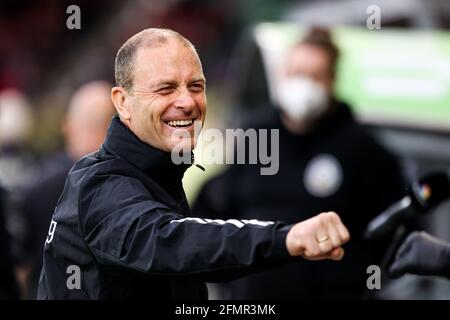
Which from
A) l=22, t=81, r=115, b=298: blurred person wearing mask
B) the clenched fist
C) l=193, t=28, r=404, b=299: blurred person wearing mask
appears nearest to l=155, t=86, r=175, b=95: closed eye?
the clenched fist

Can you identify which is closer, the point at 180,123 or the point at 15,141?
the point at 180,123

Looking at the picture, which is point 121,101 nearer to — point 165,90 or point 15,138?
point 165,90

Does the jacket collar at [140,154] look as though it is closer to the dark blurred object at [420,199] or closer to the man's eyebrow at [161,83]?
the man's eyebrow at [161,83]

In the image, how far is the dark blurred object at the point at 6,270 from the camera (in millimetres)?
5285

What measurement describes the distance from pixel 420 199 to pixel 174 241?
127 cm

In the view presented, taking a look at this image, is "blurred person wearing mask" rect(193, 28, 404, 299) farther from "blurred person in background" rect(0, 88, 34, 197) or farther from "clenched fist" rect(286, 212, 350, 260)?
"blurred person in background" rect(0, 88, 34, 197)

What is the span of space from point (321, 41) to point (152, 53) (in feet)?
10.6

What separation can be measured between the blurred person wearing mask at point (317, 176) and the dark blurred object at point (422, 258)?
2218 mm

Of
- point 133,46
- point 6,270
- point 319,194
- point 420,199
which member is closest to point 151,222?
point 133,46

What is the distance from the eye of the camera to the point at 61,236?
374cm

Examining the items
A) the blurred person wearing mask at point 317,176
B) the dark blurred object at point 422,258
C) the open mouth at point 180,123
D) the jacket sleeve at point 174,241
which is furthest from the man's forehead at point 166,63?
the blurred person wearing mask at point 317,176

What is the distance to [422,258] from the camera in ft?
13.2
